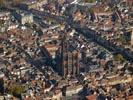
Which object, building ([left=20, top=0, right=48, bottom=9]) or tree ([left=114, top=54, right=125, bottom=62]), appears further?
building ([left=20, top=0, right=48, bottom=9])

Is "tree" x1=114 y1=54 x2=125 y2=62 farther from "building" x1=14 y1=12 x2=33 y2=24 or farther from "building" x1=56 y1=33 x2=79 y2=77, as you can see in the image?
"building" x1=14 y1=12 x2=33 y2=24

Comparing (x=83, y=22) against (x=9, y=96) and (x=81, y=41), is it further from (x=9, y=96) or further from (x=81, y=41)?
(x=9, y=96)

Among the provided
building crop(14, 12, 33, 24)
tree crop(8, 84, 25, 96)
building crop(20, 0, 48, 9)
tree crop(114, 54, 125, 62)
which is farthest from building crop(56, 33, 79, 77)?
building crop(20, 0, 48, 9)

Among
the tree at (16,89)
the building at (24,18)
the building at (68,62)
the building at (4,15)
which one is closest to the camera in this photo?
the tree at (16,89)

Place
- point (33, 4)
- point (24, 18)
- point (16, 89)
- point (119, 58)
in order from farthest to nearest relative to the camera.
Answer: point (33, 4), point (24, 18), point (119, 58), point (16, 89)

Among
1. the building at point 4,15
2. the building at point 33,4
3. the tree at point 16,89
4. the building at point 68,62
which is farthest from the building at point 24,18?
the tree at point 16,89

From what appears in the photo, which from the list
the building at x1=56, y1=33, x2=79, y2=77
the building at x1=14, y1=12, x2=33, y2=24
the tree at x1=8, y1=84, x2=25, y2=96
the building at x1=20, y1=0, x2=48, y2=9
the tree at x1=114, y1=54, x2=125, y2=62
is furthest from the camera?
the building at x1=20, y1=0, x2=48, y2=9

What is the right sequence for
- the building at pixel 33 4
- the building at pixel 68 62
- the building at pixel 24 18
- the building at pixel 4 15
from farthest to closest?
1. the building at pixel 33 4
2. the building at pixel 4 15
3. the building at pixel 24 18
4. the building at pixel 68 62

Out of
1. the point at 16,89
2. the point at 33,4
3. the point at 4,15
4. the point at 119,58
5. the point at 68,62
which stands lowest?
the point at 16,89

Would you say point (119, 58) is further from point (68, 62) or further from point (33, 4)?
point (33, 4)

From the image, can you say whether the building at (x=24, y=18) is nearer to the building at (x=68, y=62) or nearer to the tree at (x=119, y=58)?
the tree at (x=119, y=58)

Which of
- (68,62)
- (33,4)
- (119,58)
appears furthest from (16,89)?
(33,4)

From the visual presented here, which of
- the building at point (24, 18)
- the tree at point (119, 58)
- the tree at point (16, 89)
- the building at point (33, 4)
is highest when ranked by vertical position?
the building at point (33, 4)
